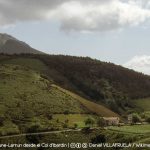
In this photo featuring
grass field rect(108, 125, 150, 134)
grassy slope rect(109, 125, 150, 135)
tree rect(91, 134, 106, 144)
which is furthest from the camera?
grass field rect(108, 125, 150, 134)

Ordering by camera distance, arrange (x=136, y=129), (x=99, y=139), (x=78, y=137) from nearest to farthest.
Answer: (x=99, y=139) < (x=78, y=137) < (x=136, y=129)

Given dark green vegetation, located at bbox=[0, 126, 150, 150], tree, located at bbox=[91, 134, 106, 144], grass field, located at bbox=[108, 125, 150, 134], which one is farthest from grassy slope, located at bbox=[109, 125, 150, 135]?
tree, located at bbox=[91, 134, 106, 144]

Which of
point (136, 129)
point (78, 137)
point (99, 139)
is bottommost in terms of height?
point (99, 139)

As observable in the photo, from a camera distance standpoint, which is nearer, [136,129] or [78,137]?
[78,137]

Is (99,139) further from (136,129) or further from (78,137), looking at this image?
(136,129)

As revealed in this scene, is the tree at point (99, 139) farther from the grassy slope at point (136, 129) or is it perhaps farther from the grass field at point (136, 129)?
Result: the grass field at point (136, 129)

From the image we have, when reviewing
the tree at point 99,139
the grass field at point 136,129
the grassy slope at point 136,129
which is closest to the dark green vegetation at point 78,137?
the tree at point 99,139

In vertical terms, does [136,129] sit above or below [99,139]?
above

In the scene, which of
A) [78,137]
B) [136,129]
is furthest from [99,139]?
[136,129]

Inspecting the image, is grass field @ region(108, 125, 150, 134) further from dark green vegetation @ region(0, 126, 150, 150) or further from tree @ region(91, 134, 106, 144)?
tree @ region(91, 134, 106, 144)

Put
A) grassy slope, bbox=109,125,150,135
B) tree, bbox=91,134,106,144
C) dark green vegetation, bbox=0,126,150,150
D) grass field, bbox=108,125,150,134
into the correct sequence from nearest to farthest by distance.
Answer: dark green vegetation, bbox=0,126,150,150 < tree, bbox=91,134,106,144 < grassy slope, bbox=109,125,150,135 < grass field, bbox=108,125,150,134

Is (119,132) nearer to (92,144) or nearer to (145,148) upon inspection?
(92,144)

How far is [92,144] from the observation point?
176375 mm

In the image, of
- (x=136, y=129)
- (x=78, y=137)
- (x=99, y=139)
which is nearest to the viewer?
(x=99, y=139)
